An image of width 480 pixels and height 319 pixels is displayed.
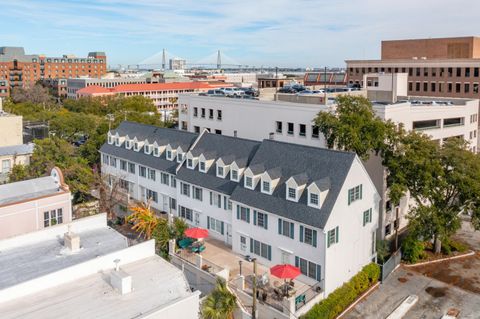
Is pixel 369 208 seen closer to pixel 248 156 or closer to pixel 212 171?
pixel 248 156

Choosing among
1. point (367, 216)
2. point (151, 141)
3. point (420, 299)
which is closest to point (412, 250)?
point (367, 216)

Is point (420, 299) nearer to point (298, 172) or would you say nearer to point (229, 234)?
point (298, 172)

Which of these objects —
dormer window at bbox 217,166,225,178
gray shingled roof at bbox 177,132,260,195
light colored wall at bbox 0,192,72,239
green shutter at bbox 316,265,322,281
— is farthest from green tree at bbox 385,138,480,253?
light colored wall at bbox 0,192,72,239

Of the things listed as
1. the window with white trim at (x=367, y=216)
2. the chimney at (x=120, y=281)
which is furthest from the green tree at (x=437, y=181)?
the chimney at (x=120, y=281)

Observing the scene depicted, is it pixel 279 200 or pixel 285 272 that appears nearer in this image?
pixel 285 272

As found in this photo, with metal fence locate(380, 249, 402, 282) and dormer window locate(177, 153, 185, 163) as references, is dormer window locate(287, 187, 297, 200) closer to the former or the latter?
metal fence locate(380, 249, 402, 282)

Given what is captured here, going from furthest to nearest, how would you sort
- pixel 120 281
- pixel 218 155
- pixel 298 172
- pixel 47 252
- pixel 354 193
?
pixel 218 155
pixel 298 172
pixel 354 193
pixel 47 252
pixel 120 281

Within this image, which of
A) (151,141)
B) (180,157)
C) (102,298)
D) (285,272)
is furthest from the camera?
(151,141)
